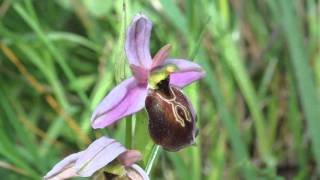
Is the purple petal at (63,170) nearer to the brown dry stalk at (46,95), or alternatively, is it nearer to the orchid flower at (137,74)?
the orchid flower at (137,74)

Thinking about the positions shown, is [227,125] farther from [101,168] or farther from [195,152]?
[101,168]

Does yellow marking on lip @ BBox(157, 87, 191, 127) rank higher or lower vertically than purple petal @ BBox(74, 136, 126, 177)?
higher

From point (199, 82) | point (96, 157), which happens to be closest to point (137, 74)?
point (96, 157)

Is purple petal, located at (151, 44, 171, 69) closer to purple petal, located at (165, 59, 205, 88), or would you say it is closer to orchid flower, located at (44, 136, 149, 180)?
purple petal, located at (165, 59, 205, 88)

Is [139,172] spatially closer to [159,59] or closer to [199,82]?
[159,59]

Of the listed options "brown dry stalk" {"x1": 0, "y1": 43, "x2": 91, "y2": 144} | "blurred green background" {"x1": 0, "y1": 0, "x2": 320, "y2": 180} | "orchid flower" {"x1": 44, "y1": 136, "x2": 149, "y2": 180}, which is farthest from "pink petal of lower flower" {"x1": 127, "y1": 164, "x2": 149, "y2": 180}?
"brown dry stalk" {"x1": 0, "y1": 43, "x2": 91, "y2": 144}

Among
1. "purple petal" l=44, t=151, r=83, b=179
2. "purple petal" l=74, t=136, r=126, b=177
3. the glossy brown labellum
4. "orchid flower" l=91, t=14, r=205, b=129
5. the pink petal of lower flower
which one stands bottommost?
the pink petal of lower flower
